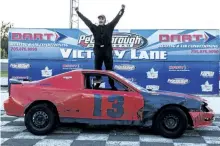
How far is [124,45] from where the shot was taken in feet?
42.0

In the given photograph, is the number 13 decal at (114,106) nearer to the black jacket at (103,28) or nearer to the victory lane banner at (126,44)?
the black jacket at (103,28)

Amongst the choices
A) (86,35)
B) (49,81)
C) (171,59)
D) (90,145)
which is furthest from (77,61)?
(90,145)

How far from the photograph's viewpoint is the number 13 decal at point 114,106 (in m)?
6.48

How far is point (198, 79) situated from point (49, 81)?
7131 mm

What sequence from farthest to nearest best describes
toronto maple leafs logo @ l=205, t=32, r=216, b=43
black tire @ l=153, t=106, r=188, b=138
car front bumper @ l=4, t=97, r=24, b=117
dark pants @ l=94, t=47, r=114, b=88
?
toronto maple leafs logo @ l=205, t=32, r=216, b=43
dark pants @ l=94, t=47, r=114, b=88
car front bumper @ l=4, t=97, r=24, b=117
black tire @ l=153, t=106, r=188, b=138

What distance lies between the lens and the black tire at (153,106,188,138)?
6.38 meters

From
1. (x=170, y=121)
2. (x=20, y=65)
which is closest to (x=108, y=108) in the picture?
(x=170, y=121)

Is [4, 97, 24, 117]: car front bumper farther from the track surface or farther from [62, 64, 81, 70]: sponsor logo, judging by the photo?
[62, 64, 81, 70]: sponsor logo

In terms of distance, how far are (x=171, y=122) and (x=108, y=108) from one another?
44.0 inches

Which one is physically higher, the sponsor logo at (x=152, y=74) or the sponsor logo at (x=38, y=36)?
the sponsor logo at (x=38, y=36)

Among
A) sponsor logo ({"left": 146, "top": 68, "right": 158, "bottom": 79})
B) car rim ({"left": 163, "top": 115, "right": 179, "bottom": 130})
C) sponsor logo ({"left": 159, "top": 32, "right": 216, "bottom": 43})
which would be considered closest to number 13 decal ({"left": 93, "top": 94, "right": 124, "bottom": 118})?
car rim ({"left": 163, "top": 115, "right": 179, "bottom": 130})

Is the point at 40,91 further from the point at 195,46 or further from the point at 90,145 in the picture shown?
the point at 195,46

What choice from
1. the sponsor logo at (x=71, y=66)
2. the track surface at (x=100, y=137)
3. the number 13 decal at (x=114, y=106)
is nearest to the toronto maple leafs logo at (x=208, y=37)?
the sponsor logo at (x=71, y=66)

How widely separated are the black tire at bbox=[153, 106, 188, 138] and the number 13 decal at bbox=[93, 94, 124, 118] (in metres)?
0.65
